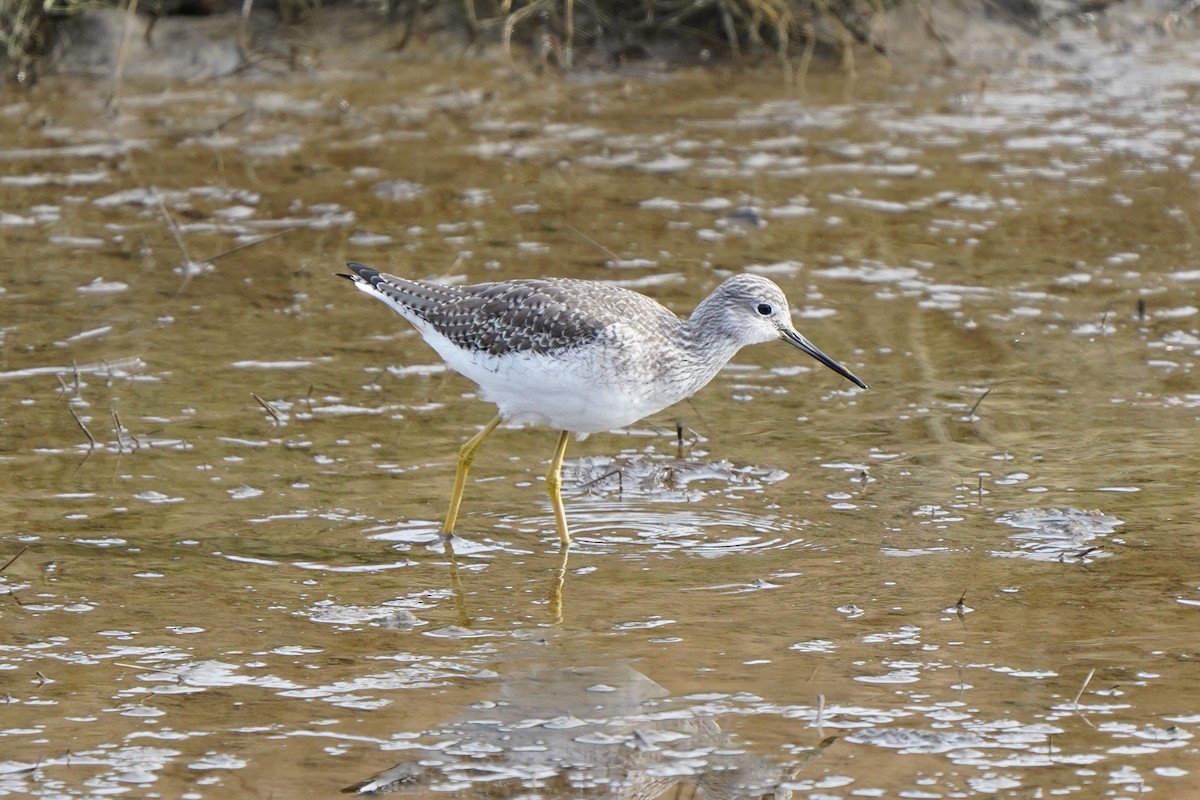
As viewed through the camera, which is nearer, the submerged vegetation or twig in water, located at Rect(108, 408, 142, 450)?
twig in water, located at Rect(108, 408, 142, 450)

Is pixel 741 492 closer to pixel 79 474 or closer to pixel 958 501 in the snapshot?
pixel 958 501

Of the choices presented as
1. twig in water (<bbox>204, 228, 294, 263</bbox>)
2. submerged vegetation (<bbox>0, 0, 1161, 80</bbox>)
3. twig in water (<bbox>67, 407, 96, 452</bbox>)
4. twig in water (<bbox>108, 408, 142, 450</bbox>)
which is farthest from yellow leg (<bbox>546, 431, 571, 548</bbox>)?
submerged vegetation (<bbox>0, 0, 1161, 80</bbox>)

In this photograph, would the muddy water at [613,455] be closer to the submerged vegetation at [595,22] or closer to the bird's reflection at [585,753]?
the bird's reflection at [585,753]

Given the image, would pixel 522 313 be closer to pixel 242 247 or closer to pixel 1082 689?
pixel 1082 689

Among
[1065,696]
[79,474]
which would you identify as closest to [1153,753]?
[1065,696]

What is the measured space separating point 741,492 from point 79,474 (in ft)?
8.60

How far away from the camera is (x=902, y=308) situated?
28.3ft

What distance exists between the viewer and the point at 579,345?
618cm

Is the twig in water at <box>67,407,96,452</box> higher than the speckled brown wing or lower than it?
lower

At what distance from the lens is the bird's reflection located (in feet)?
14.7

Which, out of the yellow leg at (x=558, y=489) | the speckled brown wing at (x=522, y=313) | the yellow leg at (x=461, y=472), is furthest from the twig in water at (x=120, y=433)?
the yellow leg at (x=558, y=489)

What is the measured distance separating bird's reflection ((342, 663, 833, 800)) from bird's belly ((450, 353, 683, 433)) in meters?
1.35

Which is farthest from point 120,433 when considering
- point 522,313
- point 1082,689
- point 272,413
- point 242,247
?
point 1082,689

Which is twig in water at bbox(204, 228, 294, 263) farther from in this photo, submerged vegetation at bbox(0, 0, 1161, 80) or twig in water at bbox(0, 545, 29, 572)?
twig in water at bbox(0, 545, 29, 572)
